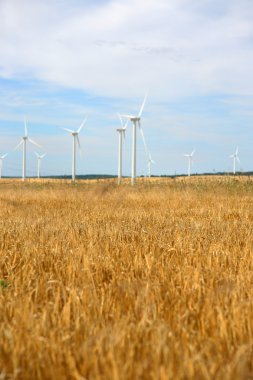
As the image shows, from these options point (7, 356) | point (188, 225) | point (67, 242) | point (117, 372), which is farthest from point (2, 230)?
point (117, 372)

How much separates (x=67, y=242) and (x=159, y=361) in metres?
6.00

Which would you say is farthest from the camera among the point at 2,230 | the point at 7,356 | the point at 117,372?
the point at 2,230

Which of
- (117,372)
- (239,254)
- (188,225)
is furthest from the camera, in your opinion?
(188,225)

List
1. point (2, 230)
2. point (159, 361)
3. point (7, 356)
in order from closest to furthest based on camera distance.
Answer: point (159, 361) → point (7, 356) → point (2, 230)

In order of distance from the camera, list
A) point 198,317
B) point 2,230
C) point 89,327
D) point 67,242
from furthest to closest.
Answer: point 2,230 → point 67,242 → point 198,317 → point 89,327

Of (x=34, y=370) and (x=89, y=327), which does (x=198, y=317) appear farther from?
(x=34, y=370)

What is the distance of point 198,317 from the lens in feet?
14.8

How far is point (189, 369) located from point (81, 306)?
1.83 m

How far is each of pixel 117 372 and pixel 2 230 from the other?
26.6ft

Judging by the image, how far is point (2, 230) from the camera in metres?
10.6

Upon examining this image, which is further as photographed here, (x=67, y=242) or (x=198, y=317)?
(x=67, y=242)

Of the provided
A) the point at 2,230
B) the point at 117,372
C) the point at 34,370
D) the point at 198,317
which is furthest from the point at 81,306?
the point at 2,230

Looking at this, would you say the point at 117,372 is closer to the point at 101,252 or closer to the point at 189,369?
the point at 189,369

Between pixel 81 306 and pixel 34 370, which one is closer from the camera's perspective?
pixel 34 370
